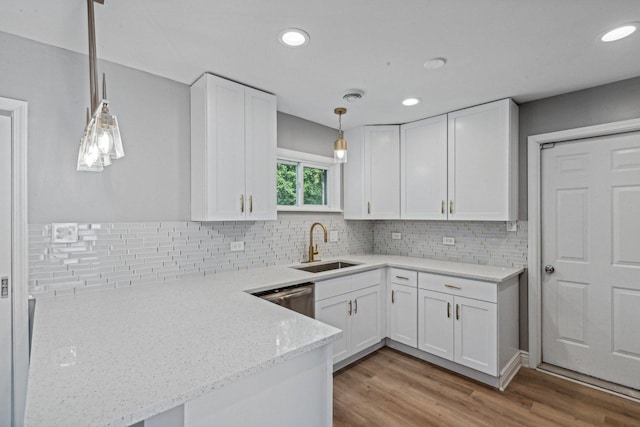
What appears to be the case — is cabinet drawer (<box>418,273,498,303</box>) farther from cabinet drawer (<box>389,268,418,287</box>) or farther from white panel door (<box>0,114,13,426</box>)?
white panel door (<box>0,114,13,426</box>)

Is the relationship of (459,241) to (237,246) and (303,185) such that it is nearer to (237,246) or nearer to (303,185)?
(303,185)

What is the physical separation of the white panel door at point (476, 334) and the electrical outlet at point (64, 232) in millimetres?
2844

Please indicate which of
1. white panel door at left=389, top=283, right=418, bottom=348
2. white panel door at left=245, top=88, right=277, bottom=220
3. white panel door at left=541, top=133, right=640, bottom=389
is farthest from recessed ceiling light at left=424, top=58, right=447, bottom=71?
white panel door at left=389, top=283, right=418, bottom=348

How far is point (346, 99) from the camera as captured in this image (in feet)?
8.91

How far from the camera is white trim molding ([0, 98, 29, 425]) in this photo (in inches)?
68.0

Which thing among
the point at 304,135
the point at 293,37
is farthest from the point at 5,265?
the point at 304,135

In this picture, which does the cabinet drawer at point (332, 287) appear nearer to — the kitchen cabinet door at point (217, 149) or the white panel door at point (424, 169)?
the kitchen cabinet door at point (217, 149)

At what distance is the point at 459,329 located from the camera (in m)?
2.66

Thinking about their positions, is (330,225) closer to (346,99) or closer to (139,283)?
(346,99)

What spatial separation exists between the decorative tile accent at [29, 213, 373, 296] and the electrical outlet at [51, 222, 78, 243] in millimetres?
23

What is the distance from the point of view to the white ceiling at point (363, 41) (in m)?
1.54

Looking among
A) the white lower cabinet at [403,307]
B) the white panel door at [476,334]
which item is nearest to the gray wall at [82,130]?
the white lower cabinet at [403,307]

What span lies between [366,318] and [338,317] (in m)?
0.41

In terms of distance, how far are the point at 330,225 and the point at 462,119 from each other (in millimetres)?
1718
